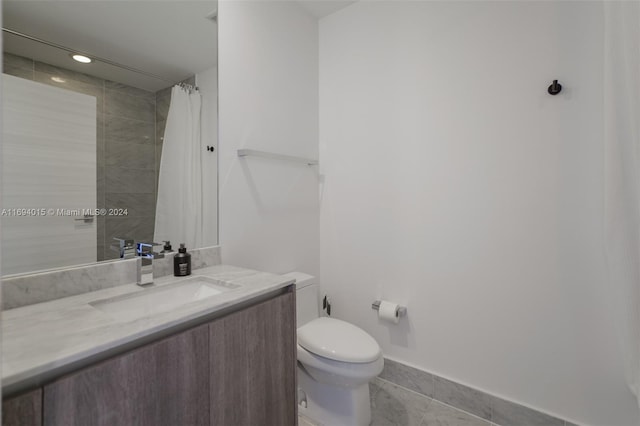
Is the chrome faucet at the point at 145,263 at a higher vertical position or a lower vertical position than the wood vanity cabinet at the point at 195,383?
higher

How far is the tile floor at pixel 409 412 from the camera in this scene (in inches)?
63.2

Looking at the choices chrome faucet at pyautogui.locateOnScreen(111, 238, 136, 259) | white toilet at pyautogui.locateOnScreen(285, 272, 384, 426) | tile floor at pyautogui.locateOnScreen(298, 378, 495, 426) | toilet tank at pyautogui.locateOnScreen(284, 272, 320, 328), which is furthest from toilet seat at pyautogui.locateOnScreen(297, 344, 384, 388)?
chrome faucet at pyautogui.locateOnScreen(111, 238, 136, 259)

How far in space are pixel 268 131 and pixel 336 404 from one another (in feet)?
5.05

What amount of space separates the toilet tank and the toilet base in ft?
0.89

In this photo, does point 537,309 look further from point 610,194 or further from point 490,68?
point 490,68

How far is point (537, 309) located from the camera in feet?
4.86

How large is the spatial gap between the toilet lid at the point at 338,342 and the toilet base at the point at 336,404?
21 cm

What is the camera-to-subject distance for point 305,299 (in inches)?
70.7

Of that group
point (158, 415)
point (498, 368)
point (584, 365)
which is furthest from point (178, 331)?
point (584, 365)

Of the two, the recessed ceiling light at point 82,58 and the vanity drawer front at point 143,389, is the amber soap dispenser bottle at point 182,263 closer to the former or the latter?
the vanity drawer front at point 143,389

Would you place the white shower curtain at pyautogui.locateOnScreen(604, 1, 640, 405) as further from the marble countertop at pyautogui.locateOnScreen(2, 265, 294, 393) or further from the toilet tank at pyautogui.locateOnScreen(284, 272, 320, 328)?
the toilet tank at pyautogui.locateOnScreen(284, 272, 320, 328)

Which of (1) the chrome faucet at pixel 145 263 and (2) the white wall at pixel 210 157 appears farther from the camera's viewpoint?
(2) the white wall at pixel 210 157

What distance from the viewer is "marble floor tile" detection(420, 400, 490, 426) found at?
159 cm

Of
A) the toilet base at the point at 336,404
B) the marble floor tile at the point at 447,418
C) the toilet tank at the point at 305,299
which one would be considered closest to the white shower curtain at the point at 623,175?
the marble floor tile at the point at 447,418
